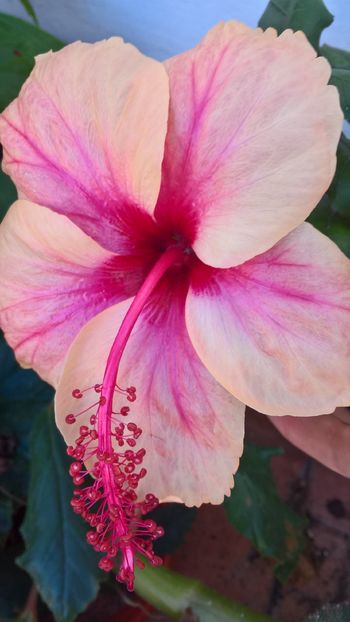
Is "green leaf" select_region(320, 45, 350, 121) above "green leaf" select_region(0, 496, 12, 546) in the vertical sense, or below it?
above

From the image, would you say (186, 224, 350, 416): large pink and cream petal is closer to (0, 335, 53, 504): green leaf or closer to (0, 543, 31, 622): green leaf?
(0, 335, 53, 504): green leaf

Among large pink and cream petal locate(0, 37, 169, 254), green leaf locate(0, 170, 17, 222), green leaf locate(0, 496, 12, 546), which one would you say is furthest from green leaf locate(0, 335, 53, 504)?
large pink and cream petal locate(0, 37, 169, 254)

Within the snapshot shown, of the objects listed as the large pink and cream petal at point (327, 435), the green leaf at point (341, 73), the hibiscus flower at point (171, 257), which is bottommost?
the large pink and cream petal at point (327, 435)

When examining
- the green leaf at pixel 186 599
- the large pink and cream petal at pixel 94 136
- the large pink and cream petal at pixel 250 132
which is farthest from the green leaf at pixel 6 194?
the green leaf at pixel 186 599

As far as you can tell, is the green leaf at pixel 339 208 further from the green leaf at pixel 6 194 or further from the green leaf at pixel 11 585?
the green leaf at pixel 11 585

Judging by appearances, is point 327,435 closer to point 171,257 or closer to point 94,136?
point 171,257

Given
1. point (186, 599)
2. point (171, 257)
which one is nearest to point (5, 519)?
point (186, 599)

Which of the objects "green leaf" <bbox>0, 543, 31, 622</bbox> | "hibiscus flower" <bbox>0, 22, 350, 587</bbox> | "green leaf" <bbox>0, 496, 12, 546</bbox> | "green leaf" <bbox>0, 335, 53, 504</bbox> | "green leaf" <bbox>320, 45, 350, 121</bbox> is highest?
"green leaf" <bbox>320, 45, 350, 121</bbox>
